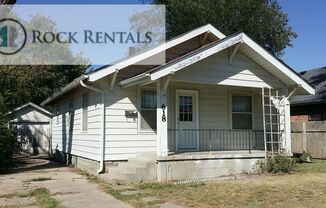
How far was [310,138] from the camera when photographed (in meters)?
19.0

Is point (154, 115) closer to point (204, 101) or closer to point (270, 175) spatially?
point (204, 101)

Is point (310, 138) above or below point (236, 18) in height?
below

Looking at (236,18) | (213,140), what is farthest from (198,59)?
(236,18)

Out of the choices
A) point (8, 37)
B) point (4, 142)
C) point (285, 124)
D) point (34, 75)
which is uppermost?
point (8, 37)

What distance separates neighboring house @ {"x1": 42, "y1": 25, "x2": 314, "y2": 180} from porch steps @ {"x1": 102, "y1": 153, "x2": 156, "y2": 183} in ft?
0.10

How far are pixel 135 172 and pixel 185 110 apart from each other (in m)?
3.72

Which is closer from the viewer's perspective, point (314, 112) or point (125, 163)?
point (125, 163)

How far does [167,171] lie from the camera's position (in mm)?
11656

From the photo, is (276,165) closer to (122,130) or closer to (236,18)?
(122,130)

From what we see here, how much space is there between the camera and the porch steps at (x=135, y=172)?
37.4ft

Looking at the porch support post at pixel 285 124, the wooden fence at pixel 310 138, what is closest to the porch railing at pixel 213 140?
the porch support post at pixel 285 124

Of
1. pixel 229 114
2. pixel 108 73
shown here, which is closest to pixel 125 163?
pixel 108 73

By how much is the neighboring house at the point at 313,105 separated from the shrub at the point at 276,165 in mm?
9561

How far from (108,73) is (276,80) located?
20.7 ft
